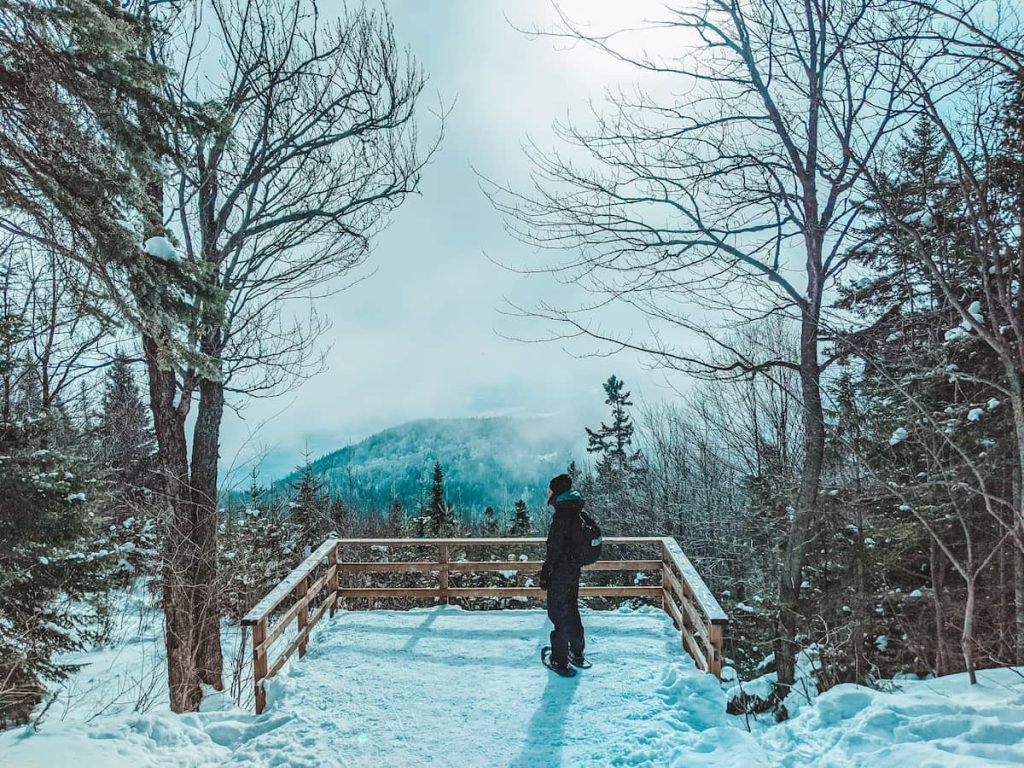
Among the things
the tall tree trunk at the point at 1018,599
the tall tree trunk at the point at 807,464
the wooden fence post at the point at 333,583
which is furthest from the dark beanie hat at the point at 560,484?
the tall tree trunk at the point at 1018,599

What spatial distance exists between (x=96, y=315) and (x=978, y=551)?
50.0 feet

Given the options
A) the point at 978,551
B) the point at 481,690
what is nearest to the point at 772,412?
the point at 978,551

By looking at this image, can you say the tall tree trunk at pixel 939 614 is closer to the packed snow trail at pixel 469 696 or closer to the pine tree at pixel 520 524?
the packed snow trail at pixel 469 696

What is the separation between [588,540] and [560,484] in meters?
0.60

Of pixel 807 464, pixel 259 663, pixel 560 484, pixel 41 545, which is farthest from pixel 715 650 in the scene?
pixel 41 545

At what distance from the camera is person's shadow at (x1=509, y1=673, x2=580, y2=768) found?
14.3 ft

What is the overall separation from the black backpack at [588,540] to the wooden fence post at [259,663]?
9.52 ft

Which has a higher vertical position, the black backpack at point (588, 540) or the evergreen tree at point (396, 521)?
the black backpack at point (588, 540)

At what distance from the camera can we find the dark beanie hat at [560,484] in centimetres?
588

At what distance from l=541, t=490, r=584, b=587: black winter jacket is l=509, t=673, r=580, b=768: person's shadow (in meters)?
0.92

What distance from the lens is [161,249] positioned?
396 centimetres

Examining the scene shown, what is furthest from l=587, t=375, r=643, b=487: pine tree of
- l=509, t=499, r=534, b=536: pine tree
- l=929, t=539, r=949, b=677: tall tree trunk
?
l=929, t=539, r=949, b=677: tall tree trunk

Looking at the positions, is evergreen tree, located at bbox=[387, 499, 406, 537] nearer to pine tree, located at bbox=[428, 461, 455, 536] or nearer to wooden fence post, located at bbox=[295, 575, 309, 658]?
pine tree, located at bbox=[428, 461, 455, 536]

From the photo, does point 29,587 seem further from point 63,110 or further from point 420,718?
point 63,110
